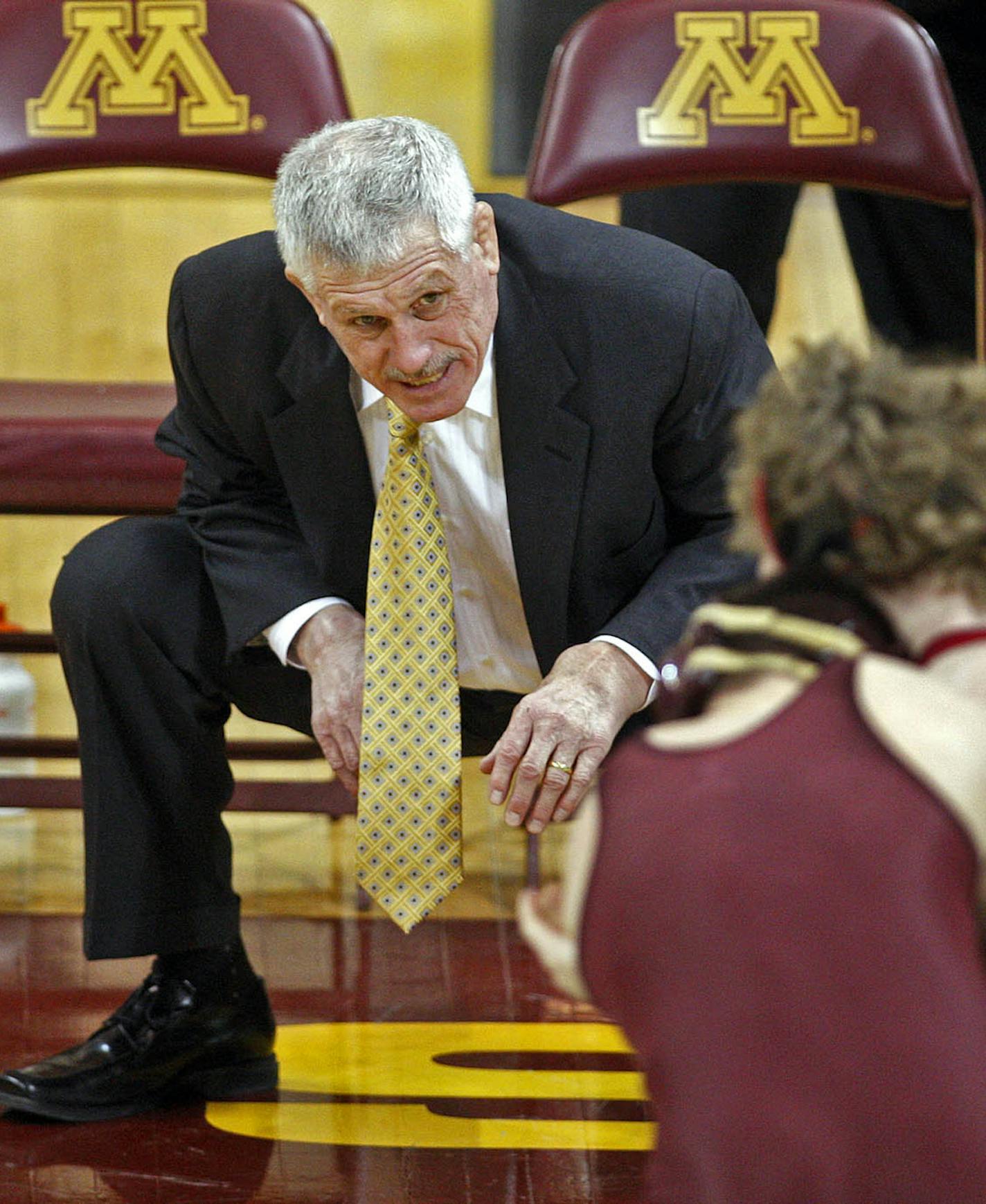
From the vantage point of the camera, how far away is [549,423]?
69.2 inches

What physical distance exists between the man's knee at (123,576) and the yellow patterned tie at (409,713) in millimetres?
210

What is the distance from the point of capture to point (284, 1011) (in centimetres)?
207

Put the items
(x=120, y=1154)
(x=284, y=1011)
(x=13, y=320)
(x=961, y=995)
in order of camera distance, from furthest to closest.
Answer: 1. (x=13, y=320)
2. (x=284, y=1011)
3. (x=120, y=1154)
4. (x=961, y=995)

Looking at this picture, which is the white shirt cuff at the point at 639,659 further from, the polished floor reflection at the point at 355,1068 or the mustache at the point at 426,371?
the polished floor reflection at the point at 355,1068

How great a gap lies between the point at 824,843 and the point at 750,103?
1726 millimetres

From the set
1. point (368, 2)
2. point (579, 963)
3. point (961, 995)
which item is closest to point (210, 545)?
point (579, 963)

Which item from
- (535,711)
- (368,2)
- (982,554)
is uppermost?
(982,554)

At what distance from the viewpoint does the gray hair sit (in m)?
1.54

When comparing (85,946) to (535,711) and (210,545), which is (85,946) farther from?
(535,711)

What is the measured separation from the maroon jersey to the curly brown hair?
0.07m

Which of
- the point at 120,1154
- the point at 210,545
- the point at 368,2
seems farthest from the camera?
the point at 368,2

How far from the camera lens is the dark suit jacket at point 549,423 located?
1.75 metres

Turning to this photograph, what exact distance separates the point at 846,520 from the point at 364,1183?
35.4 inches

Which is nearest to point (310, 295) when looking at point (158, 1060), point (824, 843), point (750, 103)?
point (158, 1060)
